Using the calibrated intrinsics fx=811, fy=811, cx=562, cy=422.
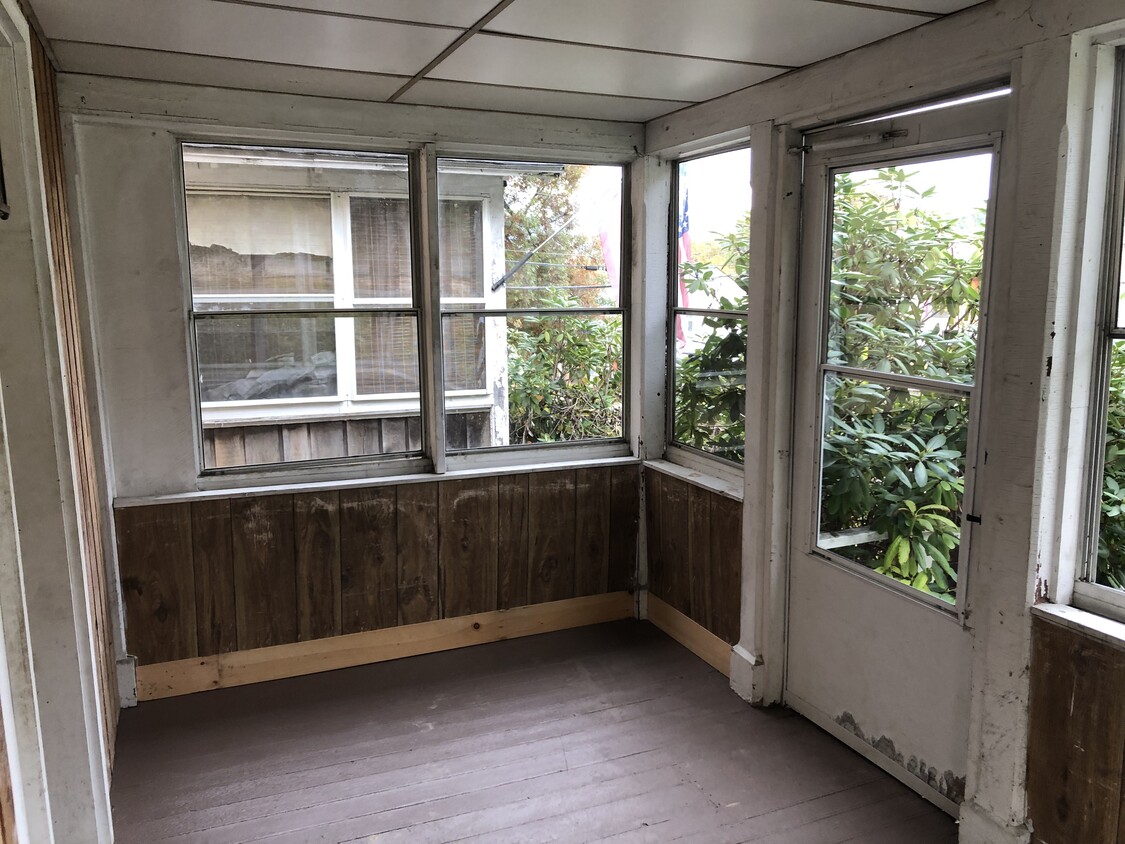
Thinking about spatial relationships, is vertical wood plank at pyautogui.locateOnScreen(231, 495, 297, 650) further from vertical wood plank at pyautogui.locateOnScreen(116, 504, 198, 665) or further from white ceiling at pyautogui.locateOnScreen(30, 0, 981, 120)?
white ceiling at pyautogui.locateOnScreen(30, 0, 981, 120)

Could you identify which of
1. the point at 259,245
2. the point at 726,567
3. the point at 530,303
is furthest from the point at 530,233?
the point at 726,567

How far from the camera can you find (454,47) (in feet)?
7.91

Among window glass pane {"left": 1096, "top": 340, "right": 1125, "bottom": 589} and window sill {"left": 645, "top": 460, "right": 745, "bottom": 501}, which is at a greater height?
window glass pane {"left": 1096, "top": 340, "right": 1125, "bottom": 589}

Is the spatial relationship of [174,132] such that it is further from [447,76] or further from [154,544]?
[154,544]

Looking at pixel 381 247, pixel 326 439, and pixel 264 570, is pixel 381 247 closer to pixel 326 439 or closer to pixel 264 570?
pixel 326 439

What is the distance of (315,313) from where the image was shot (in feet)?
11.0

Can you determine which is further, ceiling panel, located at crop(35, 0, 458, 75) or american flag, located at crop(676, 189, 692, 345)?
american flag, located at crop(676, 189, 692, 345)

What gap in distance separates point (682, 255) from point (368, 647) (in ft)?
7.31

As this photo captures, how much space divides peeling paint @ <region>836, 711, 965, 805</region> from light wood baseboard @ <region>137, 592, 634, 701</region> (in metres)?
1.33

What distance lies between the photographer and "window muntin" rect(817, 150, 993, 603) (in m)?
2.34

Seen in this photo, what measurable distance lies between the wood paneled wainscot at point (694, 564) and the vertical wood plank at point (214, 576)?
1.85m

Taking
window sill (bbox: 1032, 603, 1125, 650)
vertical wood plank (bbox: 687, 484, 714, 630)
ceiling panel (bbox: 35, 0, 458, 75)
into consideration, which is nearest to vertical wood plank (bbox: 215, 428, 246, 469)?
ceiling panel (bbox: 35, 0, 458, 75)

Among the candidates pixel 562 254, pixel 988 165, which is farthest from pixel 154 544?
pixel 988 165

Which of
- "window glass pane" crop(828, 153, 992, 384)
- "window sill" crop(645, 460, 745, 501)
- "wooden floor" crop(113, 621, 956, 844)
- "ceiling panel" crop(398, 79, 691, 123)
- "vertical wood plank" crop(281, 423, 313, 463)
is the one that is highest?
"ceiling panel" crop(398, 79, 691, 123)
